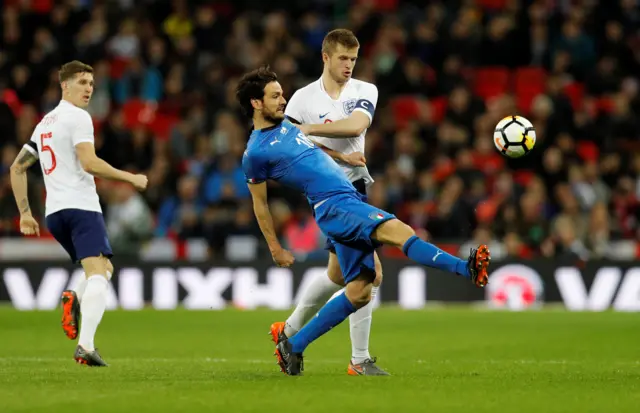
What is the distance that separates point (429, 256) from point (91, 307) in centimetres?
266

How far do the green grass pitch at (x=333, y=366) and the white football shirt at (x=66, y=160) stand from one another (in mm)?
1183

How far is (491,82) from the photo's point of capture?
2044 centimetres

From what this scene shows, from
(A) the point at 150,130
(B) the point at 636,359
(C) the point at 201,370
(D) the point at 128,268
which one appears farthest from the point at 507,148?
(A) the point at 150,130

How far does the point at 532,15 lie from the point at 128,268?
8.30 m

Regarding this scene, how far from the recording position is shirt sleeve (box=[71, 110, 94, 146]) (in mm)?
8727

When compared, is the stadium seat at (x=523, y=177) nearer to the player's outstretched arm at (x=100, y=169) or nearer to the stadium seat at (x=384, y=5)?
the stadium seat at (x=384, y=5)

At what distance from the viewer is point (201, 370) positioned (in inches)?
330

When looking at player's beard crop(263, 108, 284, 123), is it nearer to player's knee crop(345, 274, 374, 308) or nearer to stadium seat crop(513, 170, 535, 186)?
player's knee crop(345, 274, 374, 308)

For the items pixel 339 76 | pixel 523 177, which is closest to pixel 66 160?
pixel 339 76

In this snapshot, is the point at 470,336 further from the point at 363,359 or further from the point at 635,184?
the point at 635,184

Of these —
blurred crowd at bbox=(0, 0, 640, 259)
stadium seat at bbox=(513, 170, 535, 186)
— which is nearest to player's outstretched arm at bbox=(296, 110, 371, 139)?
blurred crowd at bbox=(0, 0, 640, 259)

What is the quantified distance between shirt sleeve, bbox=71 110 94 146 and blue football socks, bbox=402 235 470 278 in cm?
269

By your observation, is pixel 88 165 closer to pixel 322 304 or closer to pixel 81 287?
pixel 81 287

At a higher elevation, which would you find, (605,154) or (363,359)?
(605,154)
